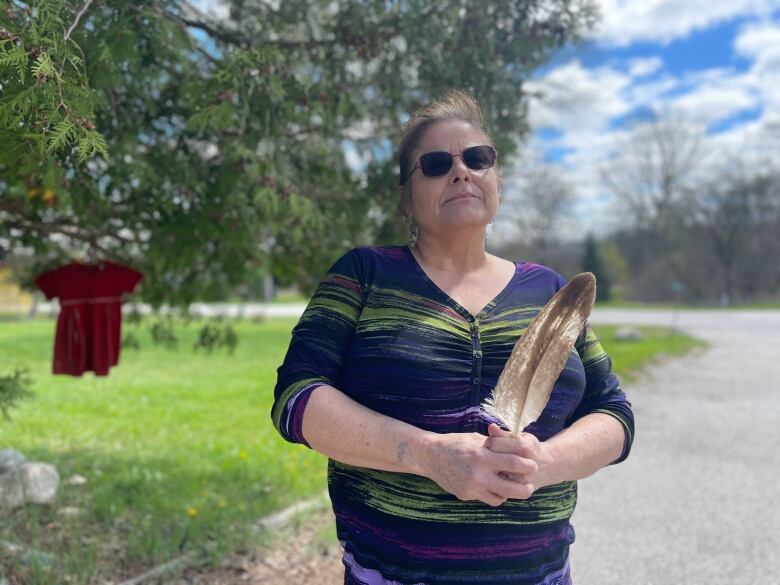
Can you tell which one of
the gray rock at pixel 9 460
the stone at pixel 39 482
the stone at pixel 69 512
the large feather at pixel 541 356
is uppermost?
the large feather at pixel 541 356

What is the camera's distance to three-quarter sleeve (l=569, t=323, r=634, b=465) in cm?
182

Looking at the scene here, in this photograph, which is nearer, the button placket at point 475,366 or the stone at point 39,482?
the button placket at point 475,366

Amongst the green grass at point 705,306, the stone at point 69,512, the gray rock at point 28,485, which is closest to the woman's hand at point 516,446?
the gray rock at point 28,485

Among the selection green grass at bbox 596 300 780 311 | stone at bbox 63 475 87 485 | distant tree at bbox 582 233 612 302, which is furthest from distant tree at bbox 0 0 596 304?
distant tree at bbox 582 233 612 302

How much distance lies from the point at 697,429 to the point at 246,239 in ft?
20.5

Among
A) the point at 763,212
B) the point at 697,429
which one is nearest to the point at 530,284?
the point at 697,429

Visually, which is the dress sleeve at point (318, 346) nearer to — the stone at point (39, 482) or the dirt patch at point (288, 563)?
the dirt patch at point (288, 563)

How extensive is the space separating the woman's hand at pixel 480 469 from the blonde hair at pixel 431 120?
839 mm

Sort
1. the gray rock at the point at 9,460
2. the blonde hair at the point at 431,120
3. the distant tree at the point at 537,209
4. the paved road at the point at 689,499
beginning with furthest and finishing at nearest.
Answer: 1. the distant tree at the point at 537,209
2. the gray rock at the point at 9,460
3. the paved road at the point at 689,499
4. the blonde hair at the point at 431,120

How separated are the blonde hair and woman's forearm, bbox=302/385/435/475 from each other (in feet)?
2.39

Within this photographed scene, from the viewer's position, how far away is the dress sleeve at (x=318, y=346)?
1613mm

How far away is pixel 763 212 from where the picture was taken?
42.1m

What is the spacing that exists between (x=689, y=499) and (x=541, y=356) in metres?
4.47

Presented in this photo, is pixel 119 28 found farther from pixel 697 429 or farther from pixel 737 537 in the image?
pixel 697 429
